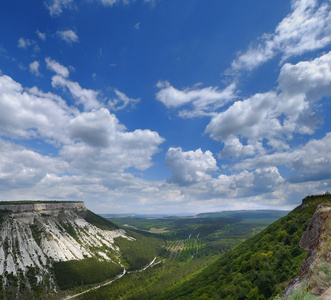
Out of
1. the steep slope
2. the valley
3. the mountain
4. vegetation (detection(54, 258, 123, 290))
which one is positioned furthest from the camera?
vegetation (detection(54, 258, 123, 290))

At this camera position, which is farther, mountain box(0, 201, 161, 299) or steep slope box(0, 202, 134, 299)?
mountain box(0, 201, 161, 299)

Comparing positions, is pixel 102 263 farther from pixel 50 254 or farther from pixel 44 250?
pixel 44 250

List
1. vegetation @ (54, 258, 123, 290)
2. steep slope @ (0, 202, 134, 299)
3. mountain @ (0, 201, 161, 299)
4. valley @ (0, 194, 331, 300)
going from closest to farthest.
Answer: valley @ (0, 194, 331, 300) → steep slope @ (0, 202, 134, 299) → mountain @ (0, 201, 161, 299) → vegetation @ (54, 258, 123, 290)

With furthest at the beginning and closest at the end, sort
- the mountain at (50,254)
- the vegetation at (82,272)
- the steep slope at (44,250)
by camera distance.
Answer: the vegetation at (82,272) → the mountain at (50,254) → the steep slope at (44,250)

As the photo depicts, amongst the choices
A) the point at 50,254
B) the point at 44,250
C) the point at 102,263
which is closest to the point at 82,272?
the point at 102,263

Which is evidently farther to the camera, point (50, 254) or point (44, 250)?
point (44, 250)

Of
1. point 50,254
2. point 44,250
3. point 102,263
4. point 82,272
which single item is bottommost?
point 102,263

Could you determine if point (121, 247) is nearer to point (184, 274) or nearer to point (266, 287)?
point (184, 274)
